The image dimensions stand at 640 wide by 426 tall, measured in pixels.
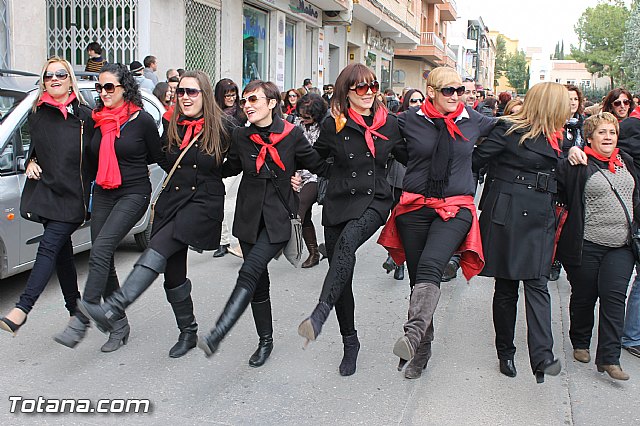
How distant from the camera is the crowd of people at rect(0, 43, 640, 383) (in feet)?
14.5

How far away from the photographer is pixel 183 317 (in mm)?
4973

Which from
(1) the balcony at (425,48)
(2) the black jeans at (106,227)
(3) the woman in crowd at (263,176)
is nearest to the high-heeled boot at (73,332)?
(2) the black jeans at (106,227)

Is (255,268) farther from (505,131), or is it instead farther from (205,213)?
(505,131)

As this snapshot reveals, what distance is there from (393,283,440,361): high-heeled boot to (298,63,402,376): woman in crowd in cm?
45

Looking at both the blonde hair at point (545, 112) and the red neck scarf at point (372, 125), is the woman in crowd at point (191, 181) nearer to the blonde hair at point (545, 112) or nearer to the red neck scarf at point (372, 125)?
the red neck scarf at point (372, 125)

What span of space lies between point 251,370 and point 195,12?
40.7 ft

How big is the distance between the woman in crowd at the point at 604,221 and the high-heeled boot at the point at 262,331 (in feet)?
6.76

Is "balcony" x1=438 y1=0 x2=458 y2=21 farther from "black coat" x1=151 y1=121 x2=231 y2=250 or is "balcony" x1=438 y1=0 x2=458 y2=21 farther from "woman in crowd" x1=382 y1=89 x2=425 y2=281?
"black coat" x1=151 y1=121 x2=231 y2=250

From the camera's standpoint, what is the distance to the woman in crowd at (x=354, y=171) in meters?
4.38

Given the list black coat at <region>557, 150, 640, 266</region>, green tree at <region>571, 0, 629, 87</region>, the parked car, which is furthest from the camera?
green tree at <region>571, 0, 629, 87</region>

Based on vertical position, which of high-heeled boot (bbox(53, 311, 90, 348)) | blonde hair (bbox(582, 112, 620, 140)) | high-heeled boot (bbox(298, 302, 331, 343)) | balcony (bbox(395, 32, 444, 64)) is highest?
balcony (bbox(395, 32, 444, 64))

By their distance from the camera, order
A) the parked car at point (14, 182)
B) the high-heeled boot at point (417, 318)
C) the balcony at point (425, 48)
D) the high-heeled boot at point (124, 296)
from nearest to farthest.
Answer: the high-heeled boot at point (417, 318), the high-heeled boot at point (124, 296), the parked car at point (14, 182), the balcony at point (425, 48)

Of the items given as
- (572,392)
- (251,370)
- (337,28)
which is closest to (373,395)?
(251,370)

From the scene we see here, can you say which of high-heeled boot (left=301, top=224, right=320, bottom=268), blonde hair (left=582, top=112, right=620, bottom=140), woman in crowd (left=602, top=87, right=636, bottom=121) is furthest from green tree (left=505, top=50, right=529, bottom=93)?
blonde hair (left=582, top=112, right=620, bottom=140)
